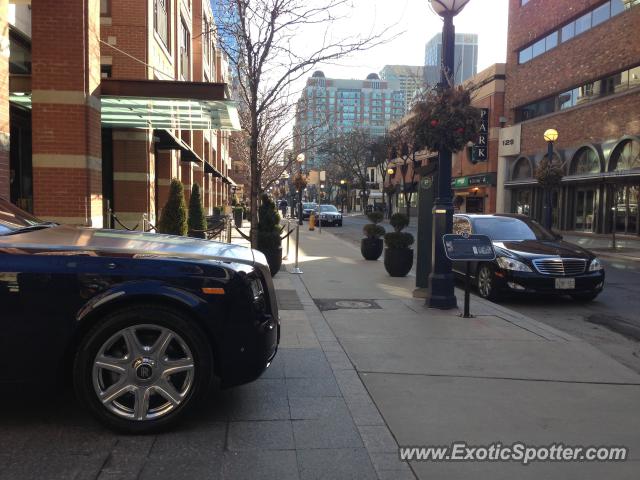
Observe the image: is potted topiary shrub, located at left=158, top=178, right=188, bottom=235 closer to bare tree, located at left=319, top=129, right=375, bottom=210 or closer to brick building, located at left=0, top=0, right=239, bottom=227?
brick building, located at left=0, top=0, right=239, bottom=227

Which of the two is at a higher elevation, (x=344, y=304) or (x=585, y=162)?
(x=585, y=162)

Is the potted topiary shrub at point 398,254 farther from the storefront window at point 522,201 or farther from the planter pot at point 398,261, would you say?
the storefront window at point 522,201

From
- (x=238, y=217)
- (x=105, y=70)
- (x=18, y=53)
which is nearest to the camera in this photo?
(x=18, y=53)

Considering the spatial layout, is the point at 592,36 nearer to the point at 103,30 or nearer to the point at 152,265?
the point at 103,30

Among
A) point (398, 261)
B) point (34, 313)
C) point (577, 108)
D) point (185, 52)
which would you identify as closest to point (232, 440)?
point (34, 313)

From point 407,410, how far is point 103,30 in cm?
1508

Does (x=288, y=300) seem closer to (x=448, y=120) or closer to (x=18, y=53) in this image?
(x=448, y=120)

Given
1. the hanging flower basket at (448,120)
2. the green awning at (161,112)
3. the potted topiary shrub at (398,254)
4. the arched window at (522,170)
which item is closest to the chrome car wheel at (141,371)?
the hanging flower basket at (448,120)

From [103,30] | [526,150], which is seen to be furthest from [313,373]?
[526,150]

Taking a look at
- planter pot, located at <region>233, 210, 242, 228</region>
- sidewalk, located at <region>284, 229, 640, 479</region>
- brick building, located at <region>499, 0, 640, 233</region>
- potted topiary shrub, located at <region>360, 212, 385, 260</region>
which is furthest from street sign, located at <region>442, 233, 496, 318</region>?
planter pot, located at <region>233, 210, 242, 228</region>

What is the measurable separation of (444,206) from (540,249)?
2.31 meters

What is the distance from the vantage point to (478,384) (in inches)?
181

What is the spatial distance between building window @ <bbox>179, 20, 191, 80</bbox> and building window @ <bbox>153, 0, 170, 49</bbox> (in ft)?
10.2

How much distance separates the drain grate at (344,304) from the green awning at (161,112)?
5.46 m
